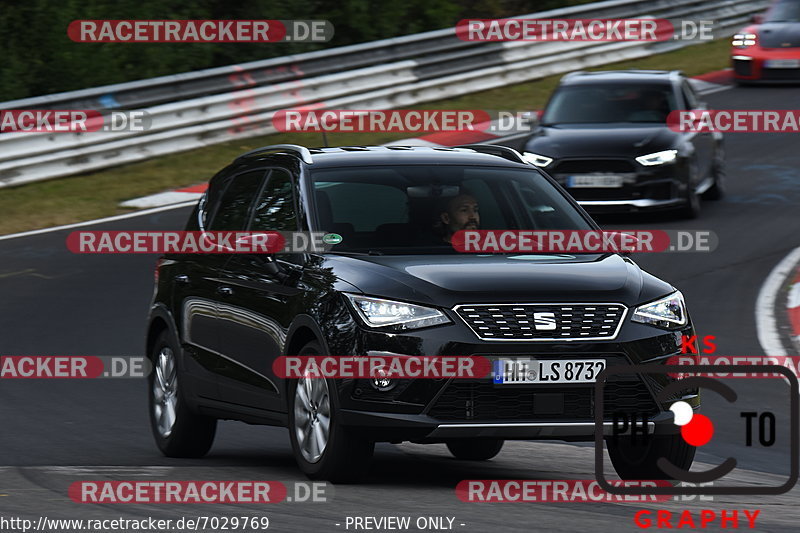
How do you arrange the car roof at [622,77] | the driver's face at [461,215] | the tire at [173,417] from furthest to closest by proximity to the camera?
the car roof at [622,77] < the tire at [173,417] < the driver's face at [461,215]

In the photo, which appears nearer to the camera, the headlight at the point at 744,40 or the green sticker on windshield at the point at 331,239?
the green sticker on windshield at the point at 331,239

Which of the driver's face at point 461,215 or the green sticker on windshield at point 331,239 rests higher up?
the driver's face at point 461,215

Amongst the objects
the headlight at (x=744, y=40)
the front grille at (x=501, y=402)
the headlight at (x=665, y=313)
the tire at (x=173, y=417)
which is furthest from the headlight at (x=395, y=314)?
the headlight at (x=744, y=40)

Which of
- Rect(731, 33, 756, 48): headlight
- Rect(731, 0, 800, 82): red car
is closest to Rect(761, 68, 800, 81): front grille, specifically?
Rect(731, 0, 800, 82): red car

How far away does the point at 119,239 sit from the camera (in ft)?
57.2

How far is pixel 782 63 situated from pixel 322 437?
2028 cm

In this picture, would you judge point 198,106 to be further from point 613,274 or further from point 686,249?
point 613,274

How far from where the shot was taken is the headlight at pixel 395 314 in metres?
7.61

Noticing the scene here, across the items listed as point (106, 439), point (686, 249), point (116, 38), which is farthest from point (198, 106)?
point (106, 439)

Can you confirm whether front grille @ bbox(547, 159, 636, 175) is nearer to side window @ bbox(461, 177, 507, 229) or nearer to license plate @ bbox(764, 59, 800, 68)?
side window @ bbox(461, 177, 507, 229)

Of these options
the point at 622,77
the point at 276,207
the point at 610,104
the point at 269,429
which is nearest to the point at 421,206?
the point at 276,207

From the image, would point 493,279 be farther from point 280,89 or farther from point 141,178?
point 280,89

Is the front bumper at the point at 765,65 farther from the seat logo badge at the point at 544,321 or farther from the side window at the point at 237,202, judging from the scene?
the seat logo badge at the point at 544,321

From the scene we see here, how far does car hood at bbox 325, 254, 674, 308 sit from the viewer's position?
25.1ft
